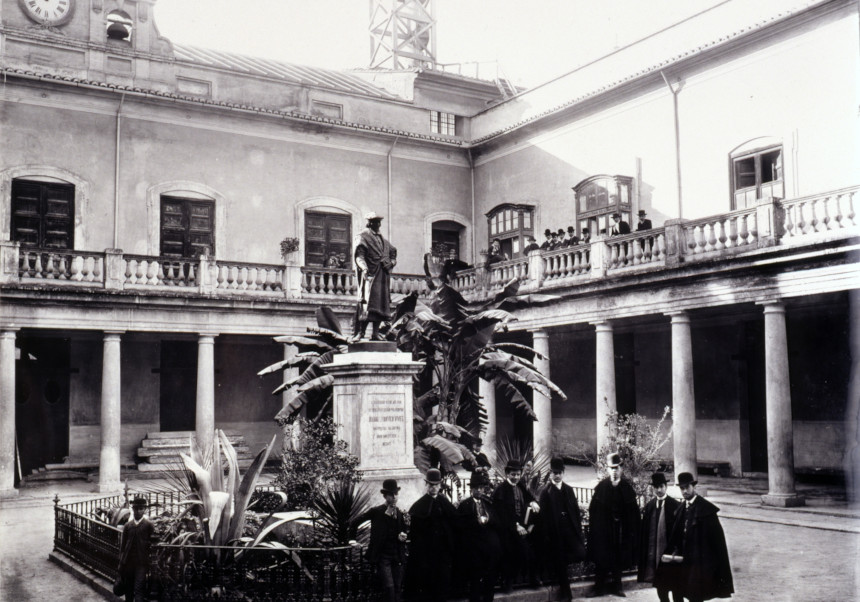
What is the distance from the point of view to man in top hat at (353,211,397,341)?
1191cm

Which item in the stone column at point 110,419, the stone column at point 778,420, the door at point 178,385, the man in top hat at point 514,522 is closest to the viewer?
the man in top hat at point 514,522

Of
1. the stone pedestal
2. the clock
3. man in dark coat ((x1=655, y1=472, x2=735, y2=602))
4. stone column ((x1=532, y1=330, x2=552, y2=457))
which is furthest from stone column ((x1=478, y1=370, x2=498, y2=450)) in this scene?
man in dark coat ((x1=655, y1=472, x2=735, y2=602))

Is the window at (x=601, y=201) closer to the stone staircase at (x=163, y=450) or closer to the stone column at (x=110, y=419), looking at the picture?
the stone staircase at (x=163, y=450)

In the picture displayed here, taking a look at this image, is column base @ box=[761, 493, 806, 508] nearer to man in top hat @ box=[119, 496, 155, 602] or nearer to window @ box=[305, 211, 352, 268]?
man in top hat @ box=[119, 496, 155, 602]

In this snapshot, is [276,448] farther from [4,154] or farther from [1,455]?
[4,154]

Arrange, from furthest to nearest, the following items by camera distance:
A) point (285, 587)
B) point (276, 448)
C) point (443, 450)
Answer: point (276, 448) < point (443, 450) < point (285, 587)

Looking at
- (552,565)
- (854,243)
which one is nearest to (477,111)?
(854,243)

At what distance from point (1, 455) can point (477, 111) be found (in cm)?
1898

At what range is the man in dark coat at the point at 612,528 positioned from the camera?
1009 centimetres

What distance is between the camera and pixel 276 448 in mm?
26781

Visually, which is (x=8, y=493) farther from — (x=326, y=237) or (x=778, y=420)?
(x=778, y=420)

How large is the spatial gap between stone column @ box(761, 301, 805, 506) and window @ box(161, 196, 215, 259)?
14.3 m

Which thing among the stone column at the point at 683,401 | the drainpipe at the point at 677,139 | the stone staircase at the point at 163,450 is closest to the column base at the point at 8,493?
the stone staircase at the point at 163,450

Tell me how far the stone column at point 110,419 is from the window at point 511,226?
39.0ft
